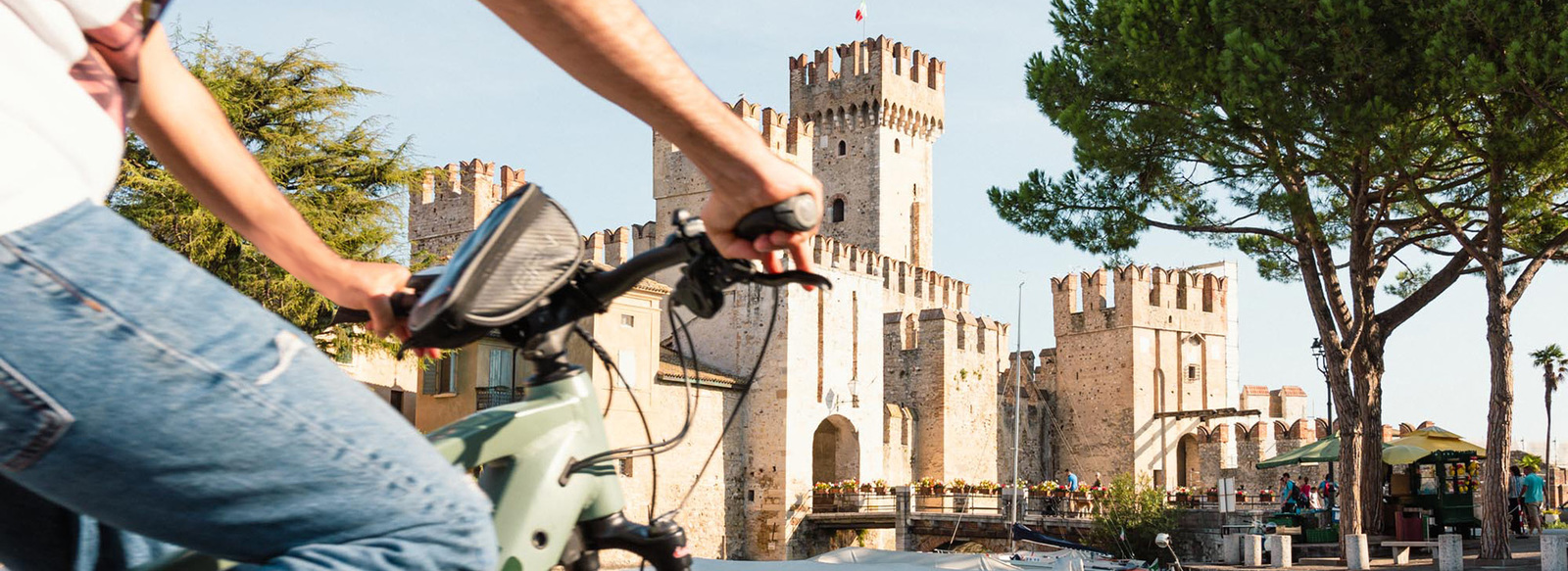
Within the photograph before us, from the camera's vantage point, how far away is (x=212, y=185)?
Answer: 1342 mm

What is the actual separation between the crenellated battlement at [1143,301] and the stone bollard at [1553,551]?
27770mm

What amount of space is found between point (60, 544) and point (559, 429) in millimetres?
404

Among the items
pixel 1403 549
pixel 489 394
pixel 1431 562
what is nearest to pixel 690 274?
pixel 1431 562

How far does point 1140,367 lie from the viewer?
41.8 m

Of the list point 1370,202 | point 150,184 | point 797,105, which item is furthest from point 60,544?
point 797,105

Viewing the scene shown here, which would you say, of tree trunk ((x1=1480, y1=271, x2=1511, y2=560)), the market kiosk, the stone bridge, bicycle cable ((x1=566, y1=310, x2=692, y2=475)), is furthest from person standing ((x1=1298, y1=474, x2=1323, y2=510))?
bicycle cable ((x1=566, y1=310, x2=692, y2=475))

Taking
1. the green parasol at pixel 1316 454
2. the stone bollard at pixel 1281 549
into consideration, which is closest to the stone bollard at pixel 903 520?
the green parasol at pixel 1316 454

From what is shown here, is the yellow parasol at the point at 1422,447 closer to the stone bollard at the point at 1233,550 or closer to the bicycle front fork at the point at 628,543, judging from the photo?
the stone bollard at the point at 1233,550

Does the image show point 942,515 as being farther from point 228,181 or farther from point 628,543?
point 228,181

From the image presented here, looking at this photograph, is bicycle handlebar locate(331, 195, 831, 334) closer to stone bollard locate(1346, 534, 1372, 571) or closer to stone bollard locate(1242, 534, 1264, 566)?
stone bollard locate(1346, 534, 1372, 571)

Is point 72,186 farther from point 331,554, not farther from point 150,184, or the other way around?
point 150,184

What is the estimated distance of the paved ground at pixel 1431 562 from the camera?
16.5 m

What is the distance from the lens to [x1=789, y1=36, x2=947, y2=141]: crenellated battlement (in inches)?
1936

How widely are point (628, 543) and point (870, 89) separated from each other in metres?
Answer: 48.3
